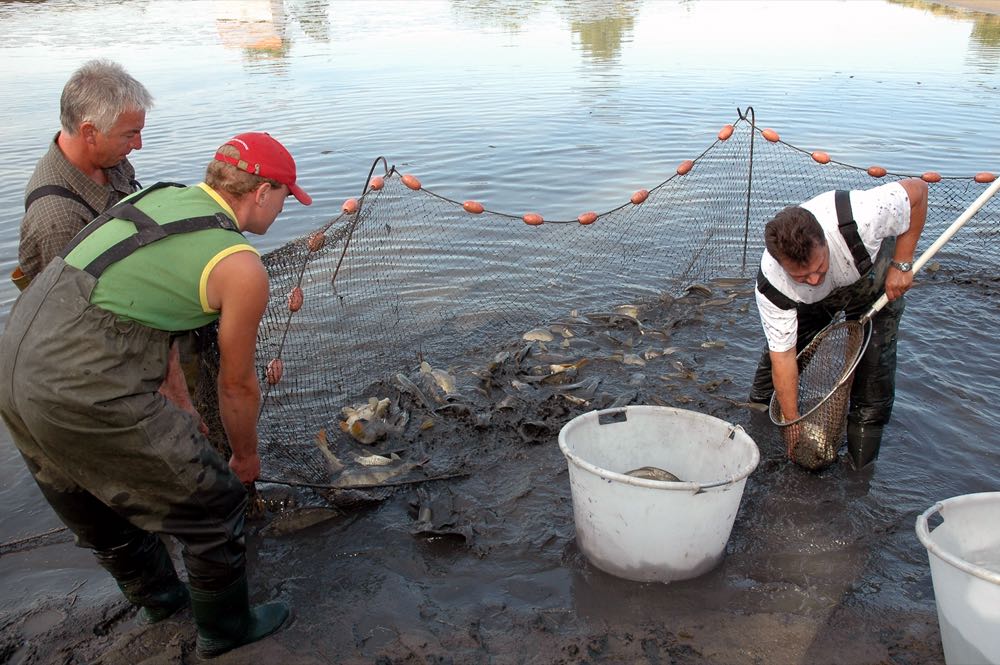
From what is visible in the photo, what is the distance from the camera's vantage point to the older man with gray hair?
3.09 meters

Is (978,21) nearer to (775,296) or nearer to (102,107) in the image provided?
(775,296)

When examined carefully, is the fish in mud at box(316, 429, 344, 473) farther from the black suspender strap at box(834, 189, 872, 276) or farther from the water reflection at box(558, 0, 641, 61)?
the water reflection at box(558, 0, 641, 61)

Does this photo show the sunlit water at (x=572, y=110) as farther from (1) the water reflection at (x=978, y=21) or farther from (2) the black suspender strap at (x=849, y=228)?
(2) the black suspender strap at (x=849, y=228)

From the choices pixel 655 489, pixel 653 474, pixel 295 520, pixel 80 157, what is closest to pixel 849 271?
pixel 653 474

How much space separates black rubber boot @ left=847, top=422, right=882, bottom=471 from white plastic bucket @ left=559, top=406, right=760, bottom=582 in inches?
49.4

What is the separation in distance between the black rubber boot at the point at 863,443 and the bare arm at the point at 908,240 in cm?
86

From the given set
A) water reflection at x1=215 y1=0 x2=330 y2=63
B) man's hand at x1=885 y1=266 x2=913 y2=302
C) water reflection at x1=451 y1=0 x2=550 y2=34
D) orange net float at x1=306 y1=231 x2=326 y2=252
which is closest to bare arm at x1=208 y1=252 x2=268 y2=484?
orange net float at x1=306 y1=231 x2=326 y2=252

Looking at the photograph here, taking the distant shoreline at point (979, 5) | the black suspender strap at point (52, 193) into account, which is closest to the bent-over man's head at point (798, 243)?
the black suspender strap at point (52, 193)

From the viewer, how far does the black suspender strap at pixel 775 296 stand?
12.9ft

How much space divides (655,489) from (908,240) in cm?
219

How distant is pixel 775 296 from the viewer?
3.94 meters

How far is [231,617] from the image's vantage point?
3070mm

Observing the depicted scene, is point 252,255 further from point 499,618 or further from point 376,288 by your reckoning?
point 376,288

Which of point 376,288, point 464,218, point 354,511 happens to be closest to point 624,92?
point 464,218
